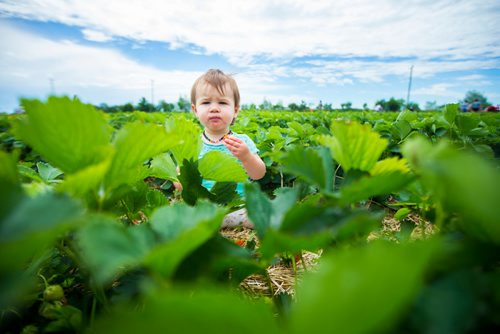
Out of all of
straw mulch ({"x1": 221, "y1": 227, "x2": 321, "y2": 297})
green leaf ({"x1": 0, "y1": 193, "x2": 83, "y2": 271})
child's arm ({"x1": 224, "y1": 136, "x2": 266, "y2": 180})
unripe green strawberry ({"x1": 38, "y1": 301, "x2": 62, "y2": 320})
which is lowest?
straw mulch ({"x1": 221, "y1": 227, "x2": 321, "y2": 297})

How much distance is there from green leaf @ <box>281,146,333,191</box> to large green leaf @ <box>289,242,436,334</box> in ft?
0.82

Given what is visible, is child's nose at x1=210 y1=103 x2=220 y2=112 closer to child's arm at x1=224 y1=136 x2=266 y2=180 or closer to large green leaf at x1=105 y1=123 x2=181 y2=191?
child's arm at x1=224 y1=136 x2=266 y2=180

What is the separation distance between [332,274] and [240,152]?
158 cm

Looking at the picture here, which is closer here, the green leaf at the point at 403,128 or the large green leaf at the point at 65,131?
the large green leaf at the point at 65,131

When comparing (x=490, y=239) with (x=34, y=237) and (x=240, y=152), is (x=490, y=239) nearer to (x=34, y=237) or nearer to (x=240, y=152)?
(x=34, y=237)

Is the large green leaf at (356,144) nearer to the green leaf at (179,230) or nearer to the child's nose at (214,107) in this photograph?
the green leaf at (179,230)

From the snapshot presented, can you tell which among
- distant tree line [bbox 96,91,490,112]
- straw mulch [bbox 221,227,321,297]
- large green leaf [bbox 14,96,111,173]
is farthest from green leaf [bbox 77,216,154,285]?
distant tree line [bbox 96,91,490,112]

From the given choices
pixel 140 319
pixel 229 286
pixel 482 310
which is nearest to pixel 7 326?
pixel 229 286

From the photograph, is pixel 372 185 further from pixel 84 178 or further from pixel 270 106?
pixel 270 106

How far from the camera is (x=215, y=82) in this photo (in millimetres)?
→ 2568

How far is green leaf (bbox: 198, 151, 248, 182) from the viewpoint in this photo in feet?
2.32

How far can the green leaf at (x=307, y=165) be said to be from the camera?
49 centimetres

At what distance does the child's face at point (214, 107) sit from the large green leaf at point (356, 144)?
6.80ft

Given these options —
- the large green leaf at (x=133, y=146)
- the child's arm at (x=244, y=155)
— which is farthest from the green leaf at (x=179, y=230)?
the child's arm at (x=244, y=155)
